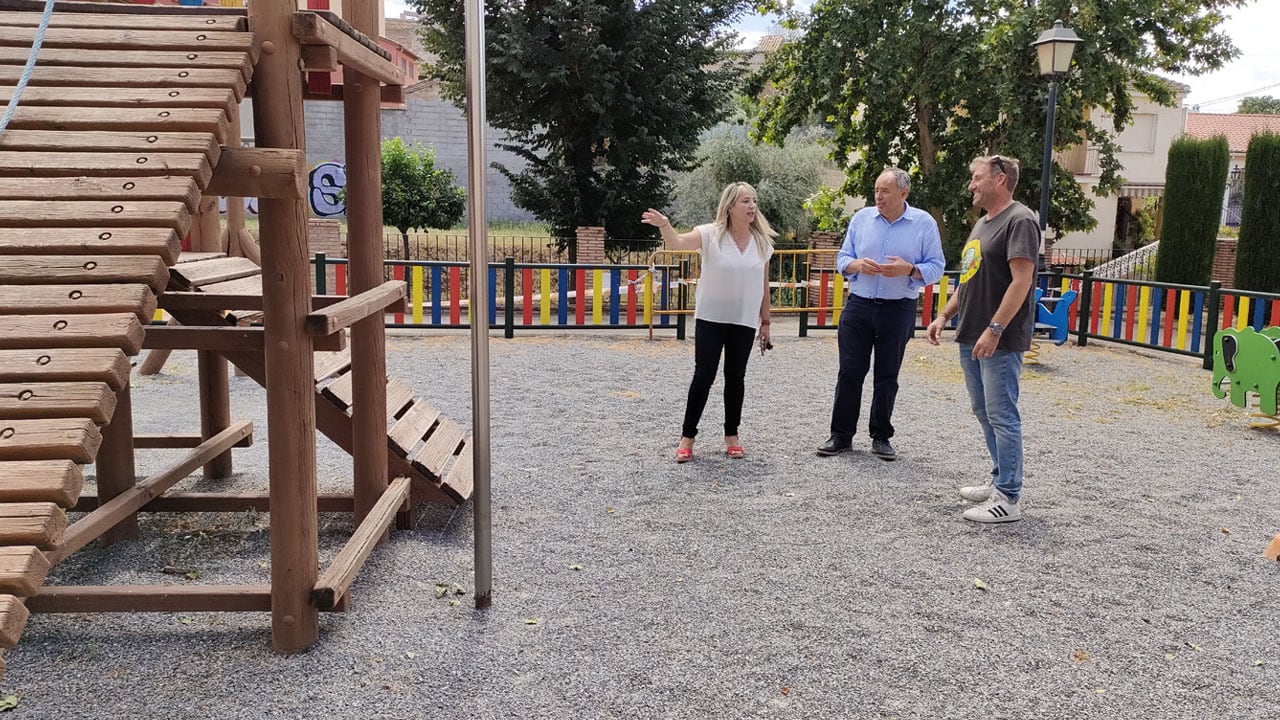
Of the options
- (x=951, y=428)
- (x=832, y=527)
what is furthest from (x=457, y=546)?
(x=951, y=428)

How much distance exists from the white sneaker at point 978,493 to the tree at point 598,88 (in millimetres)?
14813

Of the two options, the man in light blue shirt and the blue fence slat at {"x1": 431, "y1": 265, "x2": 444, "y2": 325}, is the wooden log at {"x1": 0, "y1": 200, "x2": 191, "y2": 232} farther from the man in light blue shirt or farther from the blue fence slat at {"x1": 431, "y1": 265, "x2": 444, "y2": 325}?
the blue fence slat at {"x1": 431, "y1": 265, "x2": 444, "y2": 325}

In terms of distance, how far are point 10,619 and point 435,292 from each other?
11.2 metres

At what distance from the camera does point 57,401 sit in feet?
8.13

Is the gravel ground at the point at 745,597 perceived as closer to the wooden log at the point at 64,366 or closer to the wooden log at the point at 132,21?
the wooden log at the point at 64,366

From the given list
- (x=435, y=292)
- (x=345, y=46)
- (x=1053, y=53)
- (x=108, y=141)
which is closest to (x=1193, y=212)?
(x=1053, y=53)

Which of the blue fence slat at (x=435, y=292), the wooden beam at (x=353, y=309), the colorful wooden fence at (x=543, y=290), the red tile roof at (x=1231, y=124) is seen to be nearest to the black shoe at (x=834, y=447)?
the wooden beam at (x=353, y=309)

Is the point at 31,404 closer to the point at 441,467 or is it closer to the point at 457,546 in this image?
the point at 457,546

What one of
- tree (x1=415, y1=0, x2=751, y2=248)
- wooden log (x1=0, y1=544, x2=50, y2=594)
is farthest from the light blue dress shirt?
tree (x1=415, y1=0, x2=751, y2=248)

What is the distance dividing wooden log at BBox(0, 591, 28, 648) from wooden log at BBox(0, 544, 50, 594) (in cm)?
2

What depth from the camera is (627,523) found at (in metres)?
5.25

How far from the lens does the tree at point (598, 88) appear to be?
63.3 feet

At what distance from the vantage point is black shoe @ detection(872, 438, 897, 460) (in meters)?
6.76

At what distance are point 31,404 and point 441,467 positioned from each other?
→ 297 centimetres
